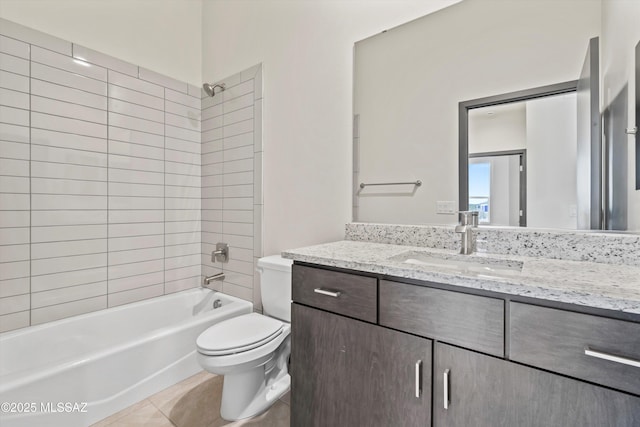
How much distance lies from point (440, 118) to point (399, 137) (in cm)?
20

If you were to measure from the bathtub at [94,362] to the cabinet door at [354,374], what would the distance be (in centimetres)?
95

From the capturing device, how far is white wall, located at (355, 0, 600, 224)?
1113 millimetres

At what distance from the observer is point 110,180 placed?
2.02 metres

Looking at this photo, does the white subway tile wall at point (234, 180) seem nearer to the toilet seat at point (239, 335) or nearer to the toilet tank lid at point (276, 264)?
the toilet tank lid at point (276, 264)

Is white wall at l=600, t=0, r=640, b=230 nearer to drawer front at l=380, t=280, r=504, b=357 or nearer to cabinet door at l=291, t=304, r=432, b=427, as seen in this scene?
drawer front at l=380, t=280, r=504, b=357

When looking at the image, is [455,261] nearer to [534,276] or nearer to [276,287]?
[534,276]

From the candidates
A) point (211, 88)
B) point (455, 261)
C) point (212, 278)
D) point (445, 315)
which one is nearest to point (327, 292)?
point (445, 315)

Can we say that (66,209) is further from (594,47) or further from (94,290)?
(594,47)

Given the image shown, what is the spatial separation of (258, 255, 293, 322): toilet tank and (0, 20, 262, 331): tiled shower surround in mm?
362

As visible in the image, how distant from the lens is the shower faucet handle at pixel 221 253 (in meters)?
2.31

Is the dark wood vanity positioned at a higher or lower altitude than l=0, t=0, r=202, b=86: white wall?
lower

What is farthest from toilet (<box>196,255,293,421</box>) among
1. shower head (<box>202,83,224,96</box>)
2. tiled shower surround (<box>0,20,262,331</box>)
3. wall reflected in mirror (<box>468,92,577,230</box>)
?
shower head (<box>202,83,224,96</box>)

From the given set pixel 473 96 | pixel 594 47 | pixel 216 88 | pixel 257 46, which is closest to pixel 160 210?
pixel 216 88

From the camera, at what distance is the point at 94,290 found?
1.97m
